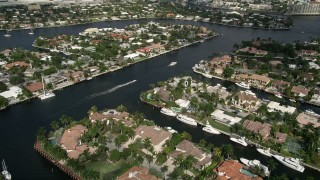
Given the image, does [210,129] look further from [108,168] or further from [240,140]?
[108,168]

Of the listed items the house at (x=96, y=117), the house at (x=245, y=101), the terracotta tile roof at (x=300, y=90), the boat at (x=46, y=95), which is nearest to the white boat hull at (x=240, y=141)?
the house at (x=245, y=101)

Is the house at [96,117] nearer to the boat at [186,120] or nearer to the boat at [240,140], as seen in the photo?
the boat at [186,120]

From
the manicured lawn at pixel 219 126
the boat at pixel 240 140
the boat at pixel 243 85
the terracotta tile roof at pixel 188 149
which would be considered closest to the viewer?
the terracotta tile roof at pixel 188 149

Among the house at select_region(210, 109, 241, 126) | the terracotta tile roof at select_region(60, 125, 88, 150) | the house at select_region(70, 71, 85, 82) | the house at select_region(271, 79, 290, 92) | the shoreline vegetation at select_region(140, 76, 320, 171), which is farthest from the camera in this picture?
the house at select_region(70, 71, 85, 82)

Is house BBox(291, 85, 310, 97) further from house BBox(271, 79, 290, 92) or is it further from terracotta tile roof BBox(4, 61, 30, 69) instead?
terracotta tile roof BBox(4, 61, 30, 69)

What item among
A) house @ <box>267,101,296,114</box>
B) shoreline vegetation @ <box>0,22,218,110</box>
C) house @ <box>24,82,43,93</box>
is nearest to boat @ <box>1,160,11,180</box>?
shoreline vegetation @ <box>0,22,218,110</box>

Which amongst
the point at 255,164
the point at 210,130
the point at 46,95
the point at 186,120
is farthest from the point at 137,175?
the point at 46,95

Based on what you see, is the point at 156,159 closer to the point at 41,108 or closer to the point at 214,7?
the point at 41,108
